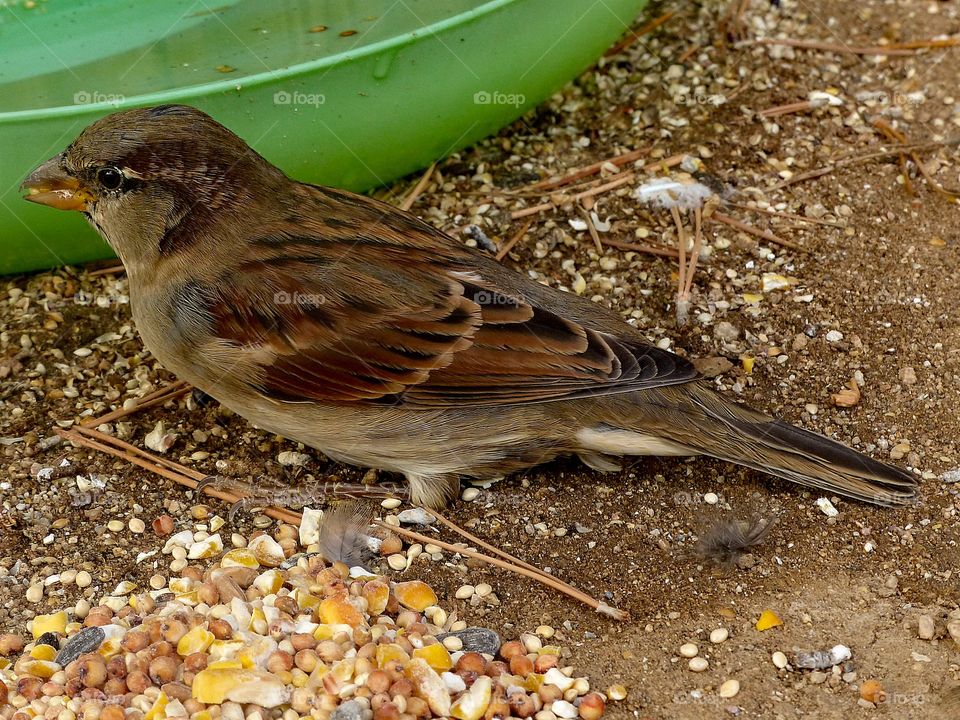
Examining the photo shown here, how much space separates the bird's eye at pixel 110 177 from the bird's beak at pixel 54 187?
0.08 m

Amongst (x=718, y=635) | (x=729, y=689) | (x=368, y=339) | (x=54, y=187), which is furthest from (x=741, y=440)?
(x=54, y=187)

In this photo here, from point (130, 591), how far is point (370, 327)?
1.06m

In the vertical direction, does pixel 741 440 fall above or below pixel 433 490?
above

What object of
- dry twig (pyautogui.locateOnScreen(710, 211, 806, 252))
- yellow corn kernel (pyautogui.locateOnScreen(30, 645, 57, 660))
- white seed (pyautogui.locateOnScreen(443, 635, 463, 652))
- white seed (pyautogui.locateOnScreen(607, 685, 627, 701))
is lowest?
yellow corn kernel (pyautogui.locateOnScreen(30, 645, 57, 660))

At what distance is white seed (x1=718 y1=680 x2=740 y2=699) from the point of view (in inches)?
119

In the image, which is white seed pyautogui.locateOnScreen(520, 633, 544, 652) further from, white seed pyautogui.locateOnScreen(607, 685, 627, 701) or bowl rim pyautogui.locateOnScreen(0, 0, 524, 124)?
bowl rim pyautogui.locateOnScreen(0, 0, 524, 124)

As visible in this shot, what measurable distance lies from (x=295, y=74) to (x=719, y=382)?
5.96 ft

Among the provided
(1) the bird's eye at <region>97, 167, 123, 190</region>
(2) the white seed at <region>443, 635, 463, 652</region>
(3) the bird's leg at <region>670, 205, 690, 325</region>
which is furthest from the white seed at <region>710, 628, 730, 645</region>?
(1) the bird's eye at <region>97, 167, 123, 190</region>

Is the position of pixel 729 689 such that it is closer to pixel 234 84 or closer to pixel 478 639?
pixel 478 639

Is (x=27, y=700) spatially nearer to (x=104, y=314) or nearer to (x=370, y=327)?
(x=370, y=327)

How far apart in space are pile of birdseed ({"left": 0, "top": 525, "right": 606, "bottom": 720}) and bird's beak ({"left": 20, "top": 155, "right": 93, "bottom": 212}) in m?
1.21

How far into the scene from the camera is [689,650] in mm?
3156

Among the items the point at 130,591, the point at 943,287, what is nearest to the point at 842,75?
the point at 943,287

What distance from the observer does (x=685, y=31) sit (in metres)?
5.70
